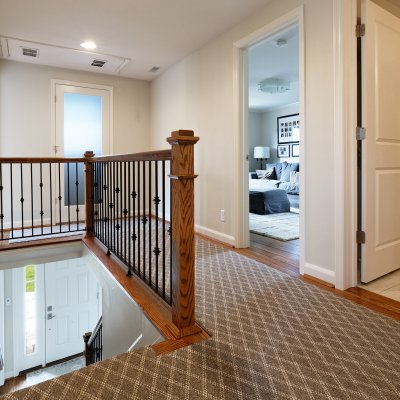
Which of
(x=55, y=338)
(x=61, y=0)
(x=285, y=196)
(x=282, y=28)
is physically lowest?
(x=55, y=338)

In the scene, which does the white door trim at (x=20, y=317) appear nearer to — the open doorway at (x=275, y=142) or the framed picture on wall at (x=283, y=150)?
the open doorway at (x=275, y=142)

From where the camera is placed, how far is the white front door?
446cm

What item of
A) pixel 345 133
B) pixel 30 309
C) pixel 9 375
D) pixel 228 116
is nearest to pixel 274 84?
pixel 228 116

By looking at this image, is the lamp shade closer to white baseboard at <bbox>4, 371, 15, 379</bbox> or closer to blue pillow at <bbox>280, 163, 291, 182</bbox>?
blue pillow at <bbox>280, 163, 291, 182</bbox>

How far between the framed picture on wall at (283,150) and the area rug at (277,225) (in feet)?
9.18

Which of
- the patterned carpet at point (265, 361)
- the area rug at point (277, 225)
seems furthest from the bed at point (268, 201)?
the patterned carpet at point (265, 361)

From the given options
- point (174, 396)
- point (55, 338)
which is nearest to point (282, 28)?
point (174, 396)

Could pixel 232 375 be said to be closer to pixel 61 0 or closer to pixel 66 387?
pixel 66 387

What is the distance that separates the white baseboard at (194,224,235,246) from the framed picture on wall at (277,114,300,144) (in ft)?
15.1

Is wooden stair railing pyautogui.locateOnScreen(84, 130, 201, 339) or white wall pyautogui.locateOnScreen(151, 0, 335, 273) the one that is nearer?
wooden stair railing pyautogui.locateOnScreen(84, 130, 201, 339)

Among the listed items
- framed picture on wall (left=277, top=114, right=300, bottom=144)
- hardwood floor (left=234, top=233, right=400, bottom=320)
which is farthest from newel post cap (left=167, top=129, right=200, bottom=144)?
framed picture on wall (left=277, top=114, right=300, bottom=144)

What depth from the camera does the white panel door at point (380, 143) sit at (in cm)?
217

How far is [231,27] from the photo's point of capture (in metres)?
3.17

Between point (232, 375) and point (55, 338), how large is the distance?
19.2 feet
